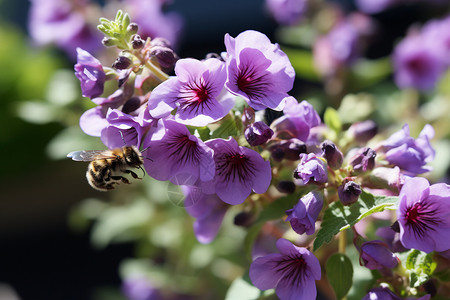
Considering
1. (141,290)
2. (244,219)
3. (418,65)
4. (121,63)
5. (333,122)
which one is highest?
(121,63)

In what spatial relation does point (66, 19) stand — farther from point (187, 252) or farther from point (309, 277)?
point (309, 277)

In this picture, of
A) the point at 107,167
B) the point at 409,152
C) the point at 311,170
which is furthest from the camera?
the point at 107,167

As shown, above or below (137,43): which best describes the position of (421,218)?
below

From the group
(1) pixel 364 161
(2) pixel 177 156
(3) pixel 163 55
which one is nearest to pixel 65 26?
(3) pixel 163 55

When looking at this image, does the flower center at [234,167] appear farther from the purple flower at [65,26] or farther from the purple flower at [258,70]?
the purple flower at [65,26]

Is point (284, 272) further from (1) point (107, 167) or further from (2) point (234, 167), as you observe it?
(1) point (107, 167)

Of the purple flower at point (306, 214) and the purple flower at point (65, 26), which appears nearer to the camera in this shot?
the purple flower at point (306, 214)

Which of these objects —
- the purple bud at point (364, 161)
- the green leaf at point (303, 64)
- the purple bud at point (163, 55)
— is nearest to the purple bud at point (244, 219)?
the purple bud at point (364, 161)
